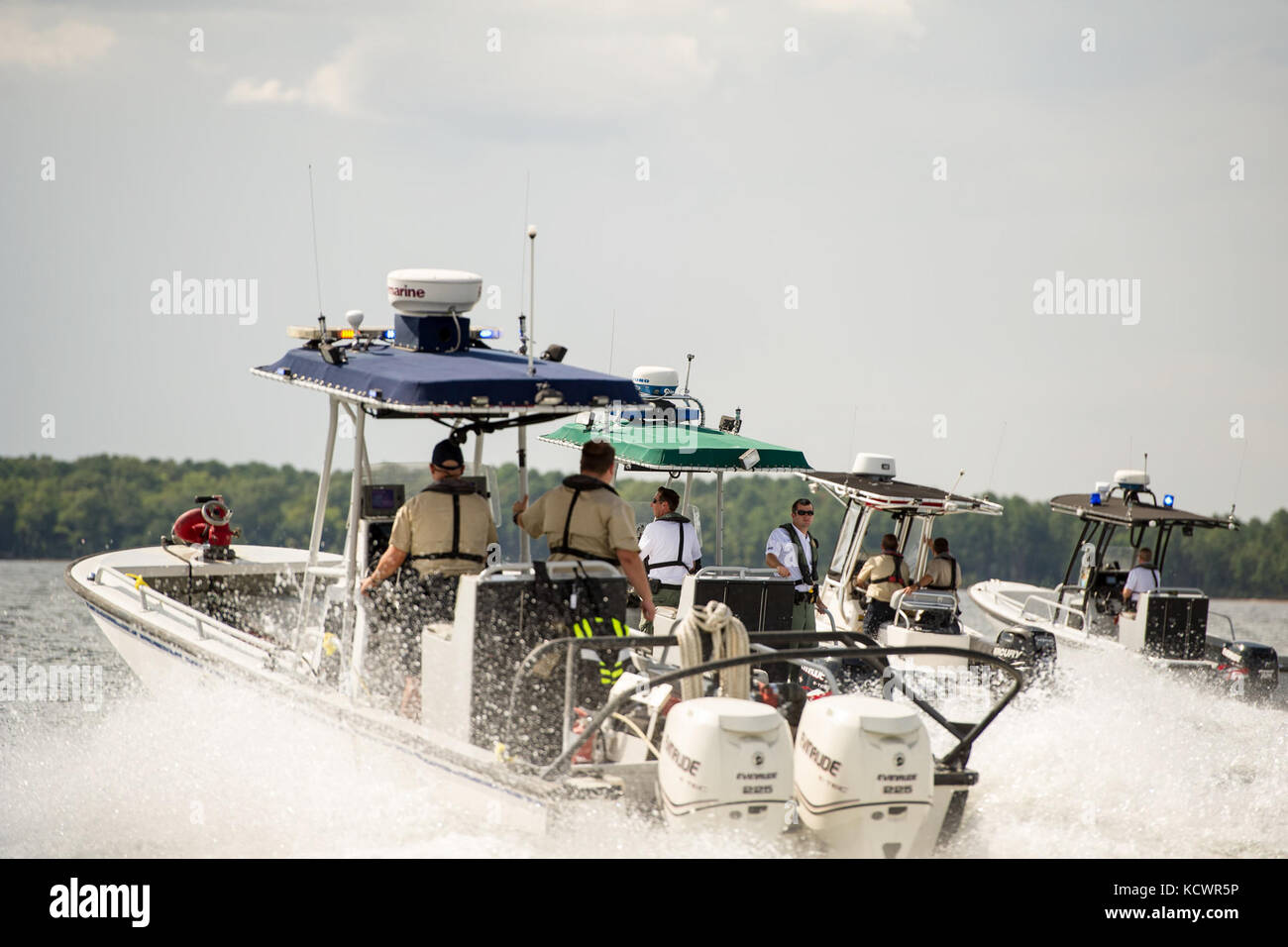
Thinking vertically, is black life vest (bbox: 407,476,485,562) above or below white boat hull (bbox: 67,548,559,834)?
above

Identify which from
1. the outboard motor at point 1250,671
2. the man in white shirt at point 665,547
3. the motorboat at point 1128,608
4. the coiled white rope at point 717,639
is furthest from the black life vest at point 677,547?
the outboard motor at point 1250,671

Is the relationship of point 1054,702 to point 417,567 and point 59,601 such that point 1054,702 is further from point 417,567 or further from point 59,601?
point 59,601

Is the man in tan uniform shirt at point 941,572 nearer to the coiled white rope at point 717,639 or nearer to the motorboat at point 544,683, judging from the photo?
the motorboat at point 544,683

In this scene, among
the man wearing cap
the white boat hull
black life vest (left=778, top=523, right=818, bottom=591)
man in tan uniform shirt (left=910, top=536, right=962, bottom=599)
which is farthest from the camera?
man in tan uniform shirt (left=910, top=536, right=962, bottom=599)

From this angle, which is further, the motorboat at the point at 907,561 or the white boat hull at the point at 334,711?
the motorboat at the point at 907,561

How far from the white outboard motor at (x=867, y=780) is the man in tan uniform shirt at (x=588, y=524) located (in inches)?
54.6

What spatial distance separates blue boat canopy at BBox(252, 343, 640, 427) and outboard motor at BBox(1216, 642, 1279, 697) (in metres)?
7.49

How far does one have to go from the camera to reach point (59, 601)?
26062 mm

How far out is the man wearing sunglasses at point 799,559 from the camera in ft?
33.0

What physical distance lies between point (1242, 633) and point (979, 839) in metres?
26.7

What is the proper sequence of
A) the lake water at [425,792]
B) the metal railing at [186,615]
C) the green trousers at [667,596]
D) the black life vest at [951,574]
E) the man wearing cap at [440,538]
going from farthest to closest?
the black life vest at [951,574] → the green trousers at [667,596] → the metal railing at [186,615] → the man wearing cap at [440,538] → the lake water at [425,792]

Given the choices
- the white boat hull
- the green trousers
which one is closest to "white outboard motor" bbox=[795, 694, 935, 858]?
the white boat hull

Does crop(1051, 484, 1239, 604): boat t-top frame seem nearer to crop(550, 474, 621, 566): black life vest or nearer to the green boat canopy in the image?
the green boat canopy

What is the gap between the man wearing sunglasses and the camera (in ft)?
33.0
